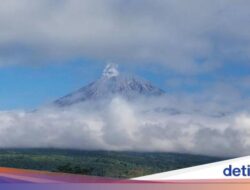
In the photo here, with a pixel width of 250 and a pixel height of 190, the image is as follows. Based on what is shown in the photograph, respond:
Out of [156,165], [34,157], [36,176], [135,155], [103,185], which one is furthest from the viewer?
[135,155]

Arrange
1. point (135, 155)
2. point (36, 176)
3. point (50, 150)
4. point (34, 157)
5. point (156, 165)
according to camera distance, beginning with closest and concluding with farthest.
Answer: point (36, 176)
point (156, 165)
point (34, 157)
point (135, 155)
point (50, 150)

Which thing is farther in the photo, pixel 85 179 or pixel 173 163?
pixel 173 163

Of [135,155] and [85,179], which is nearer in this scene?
[85,179]

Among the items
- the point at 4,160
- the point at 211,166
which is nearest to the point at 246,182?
the point at 211,166

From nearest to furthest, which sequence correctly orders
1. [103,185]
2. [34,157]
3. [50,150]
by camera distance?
[103,185] < [34,157] < [50,150]

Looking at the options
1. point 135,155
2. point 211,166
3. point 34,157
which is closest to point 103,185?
point 211,166

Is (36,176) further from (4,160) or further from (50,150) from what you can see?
(50,150)

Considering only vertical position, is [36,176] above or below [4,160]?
below

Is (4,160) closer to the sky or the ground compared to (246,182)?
closer to the sky

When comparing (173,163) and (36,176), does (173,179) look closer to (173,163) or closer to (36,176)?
(36,176)
